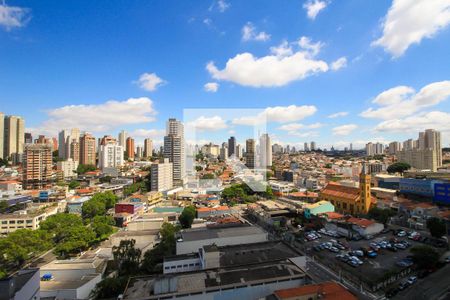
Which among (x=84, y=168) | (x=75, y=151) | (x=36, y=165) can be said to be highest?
(x=75, y=151)

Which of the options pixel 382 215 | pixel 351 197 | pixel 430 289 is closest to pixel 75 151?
pixel 351 197

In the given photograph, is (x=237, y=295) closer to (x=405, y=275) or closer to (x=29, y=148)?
(x=405, y=275)

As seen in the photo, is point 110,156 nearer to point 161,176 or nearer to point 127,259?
point 161,176

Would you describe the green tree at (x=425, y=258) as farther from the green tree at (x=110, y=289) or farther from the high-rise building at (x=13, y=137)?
the high-rise building at (x=13, y=137)

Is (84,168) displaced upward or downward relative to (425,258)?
upward

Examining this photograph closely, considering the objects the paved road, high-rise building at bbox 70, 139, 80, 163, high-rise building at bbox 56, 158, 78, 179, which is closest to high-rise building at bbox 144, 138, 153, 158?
high-rise building at bbox 70, 139, 80, 163

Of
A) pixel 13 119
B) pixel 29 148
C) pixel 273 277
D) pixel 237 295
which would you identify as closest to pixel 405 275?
pixel 273 277
